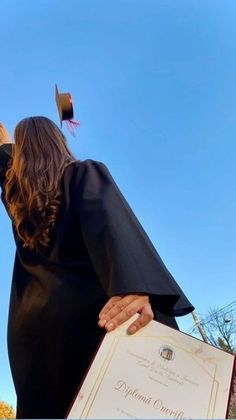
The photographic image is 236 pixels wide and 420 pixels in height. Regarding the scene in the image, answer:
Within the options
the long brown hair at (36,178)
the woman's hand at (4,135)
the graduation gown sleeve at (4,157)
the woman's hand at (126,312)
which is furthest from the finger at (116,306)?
the woman's hand at (4,135)

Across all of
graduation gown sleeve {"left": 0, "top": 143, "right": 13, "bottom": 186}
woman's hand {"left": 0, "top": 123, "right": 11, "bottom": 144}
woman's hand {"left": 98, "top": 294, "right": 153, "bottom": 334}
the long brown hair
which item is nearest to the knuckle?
woman's hand {"left": 98, "top": 294, "right": 153, "bottom": 334}

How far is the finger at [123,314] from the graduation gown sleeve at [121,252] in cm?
3

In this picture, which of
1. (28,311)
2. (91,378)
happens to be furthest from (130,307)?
(28,311)

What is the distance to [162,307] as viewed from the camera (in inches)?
40.3

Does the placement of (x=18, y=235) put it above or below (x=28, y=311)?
above

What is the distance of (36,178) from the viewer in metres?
1.33

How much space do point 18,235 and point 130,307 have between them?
554 mm

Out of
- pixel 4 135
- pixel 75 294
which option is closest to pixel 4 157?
pixel 4 135

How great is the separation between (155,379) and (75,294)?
1.30 feet

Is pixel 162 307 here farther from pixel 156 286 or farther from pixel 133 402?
pixel 133 402

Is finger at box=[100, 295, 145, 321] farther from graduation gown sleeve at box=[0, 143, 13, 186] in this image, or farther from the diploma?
graduation gown sleeve at box=[0, 143, 13, 186]

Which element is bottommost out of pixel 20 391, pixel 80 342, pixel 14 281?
pixel 20 391

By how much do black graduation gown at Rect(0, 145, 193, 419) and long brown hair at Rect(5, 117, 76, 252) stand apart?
0.24 ft

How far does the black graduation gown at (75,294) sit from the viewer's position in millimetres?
1017
